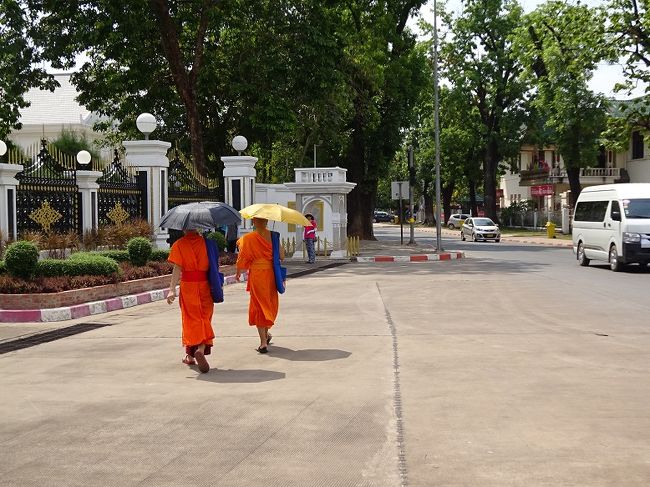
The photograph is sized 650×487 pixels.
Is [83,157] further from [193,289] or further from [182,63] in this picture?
[193,289]

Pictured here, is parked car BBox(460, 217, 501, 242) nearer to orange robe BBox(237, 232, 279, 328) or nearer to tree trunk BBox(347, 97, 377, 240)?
tree trunk BBox(347, 97, 377, 240)

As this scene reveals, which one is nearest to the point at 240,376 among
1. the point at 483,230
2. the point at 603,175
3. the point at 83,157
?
the point at 83,157

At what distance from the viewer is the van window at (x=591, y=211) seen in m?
22.6

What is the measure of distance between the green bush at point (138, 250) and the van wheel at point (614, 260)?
40.1 ft

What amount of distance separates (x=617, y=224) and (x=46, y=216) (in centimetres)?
1418

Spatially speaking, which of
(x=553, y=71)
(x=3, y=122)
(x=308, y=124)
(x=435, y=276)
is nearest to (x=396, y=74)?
(x=308, y=124)

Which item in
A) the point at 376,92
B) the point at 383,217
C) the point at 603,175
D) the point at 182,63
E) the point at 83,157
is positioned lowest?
the point at 383,217

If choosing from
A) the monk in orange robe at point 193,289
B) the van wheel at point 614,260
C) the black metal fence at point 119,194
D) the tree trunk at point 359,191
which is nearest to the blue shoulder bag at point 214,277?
the monk in orange robe at point 193,289

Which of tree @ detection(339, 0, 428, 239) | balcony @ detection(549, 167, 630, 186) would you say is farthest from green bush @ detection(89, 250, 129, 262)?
balcony @ detection(549, 167, 630, 186)

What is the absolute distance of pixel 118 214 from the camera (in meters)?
20.4

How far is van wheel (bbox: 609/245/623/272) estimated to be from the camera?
21656mm

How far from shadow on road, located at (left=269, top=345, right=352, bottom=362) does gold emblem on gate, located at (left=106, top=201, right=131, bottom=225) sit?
1151 cm

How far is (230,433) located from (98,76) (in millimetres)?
29433

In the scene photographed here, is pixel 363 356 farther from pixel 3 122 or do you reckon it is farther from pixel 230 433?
pixel 3 122
